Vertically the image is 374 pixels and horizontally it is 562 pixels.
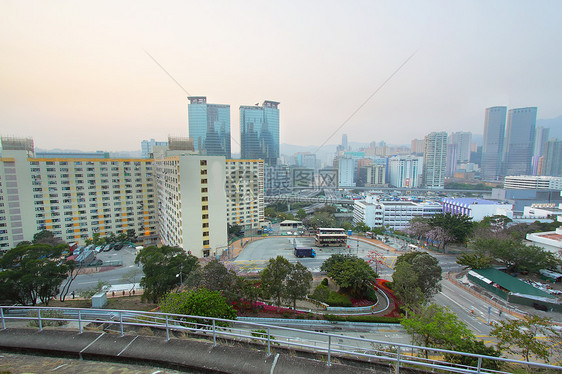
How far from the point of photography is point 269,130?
61312 millimetres

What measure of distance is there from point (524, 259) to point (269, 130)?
52.4 metres

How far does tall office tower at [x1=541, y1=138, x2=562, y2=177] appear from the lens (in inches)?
2847

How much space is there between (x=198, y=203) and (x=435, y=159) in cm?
6641

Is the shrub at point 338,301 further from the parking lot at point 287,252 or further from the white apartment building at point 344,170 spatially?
the white apartment building at point 344,170

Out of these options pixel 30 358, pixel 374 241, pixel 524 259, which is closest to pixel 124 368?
pixel 30 358

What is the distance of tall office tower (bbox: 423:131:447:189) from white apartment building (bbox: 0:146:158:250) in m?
65.7

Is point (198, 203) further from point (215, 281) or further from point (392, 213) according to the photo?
point (392, 213)

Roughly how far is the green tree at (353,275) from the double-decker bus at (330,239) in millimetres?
7324

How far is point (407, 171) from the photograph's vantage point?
66500 millimetres

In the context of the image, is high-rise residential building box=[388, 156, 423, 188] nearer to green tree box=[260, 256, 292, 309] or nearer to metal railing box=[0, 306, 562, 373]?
green tree box=[260, 256, 292, 309]

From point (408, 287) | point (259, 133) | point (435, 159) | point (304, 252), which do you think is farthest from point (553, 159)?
point (408, 287)

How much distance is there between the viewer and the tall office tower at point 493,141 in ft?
289

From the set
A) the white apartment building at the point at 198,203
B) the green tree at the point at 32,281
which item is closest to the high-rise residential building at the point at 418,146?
the white apartment building at the point at 198,203

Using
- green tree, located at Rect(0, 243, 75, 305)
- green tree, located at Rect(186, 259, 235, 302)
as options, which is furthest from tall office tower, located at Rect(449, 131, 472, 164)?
green tree, located at Rect(0, 243, 75, 305)
